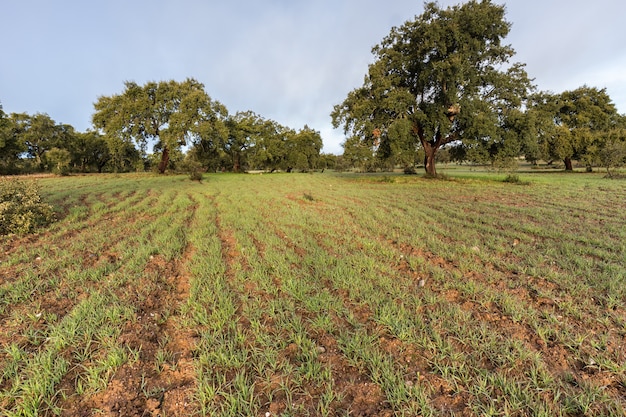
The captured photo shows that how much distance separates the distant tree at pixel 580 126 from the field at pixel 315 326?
32602mm

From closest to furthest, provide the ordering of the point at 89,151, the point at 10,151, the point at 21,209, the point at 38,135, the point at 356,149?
1. the point at 21,209
2. the point at 356,149
3. the point at 10,151
4. the point at 38,135
5. the point at 89,151

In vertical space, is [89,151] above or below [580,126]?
above

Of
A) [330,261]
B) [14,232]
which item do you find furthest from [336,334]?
[14,232]

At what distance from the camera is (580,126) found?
34.6 metres

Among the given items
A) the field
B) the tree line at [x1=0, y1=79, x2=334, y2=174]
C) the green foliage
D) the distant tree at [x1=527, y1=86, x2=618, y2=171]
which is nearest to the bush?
the field

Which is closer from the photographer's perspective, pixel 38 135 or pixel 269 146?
pixel 38 135

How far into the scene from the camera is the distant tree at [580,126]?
3075 centimetres

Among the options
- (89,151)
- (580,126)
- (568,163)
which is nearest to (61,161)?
(89,151)

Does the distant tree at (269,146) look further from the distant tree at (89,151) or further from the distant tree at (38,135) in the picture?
the distant tree at (38,135)

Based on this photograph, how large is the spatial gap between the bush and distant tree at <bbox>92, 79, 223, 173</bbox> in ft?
81.2

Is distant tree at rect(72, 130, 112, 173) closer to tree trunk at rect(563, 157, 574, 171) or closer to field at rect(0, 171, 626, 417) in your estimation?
field at rect(0, 171, 626, 417)

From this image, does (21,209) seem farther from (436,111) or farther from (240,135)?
(240,135)

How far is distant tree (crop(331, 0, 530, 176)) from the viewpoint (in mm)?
19844

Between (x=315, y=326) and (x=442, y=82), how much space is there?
79.0 ft
